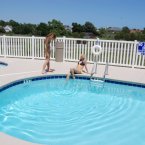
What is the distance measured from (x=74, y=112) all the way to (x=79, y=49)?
524cm

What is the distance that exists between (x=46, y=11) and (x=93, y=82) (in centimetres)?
6042

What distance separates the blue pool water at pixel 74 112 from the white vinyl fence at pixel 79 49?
2255 mm

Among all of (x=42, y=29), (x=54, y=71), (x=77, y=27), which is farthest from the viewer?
(x=77, y=27)


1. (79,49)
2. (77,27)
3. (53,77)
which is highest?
(77,27)

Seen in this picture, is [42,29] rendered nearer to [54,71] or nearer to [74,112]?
[54,71]

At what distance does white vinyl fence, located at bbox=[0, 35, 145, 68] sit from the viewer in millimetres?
9500

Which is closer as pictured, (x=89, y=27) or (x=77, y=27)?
(x=77, y=27)

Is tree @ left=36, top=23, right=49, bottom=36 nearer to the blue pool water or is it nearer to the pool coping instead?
the pool coping

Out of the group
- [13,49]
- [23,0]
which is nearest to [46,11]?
[23,0]

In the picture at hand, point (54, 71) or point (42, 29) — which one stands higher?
point (42, 29)

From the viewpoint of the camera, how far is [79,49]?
34.0ft

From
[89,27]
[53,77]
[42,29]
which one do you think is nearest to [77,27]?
[89,27]

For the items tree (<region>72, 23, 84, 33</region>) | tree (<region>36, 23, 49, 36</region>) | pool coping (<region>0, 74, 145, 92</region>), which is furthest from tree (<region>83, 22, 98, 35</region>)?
pool coping (<region>0, 74, 145, 92</region>)

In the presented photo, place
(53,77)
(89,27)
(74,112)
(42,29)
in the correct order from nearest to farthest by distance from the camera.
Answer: (74,112) → (53,77) → (42,29) → (89,27)
